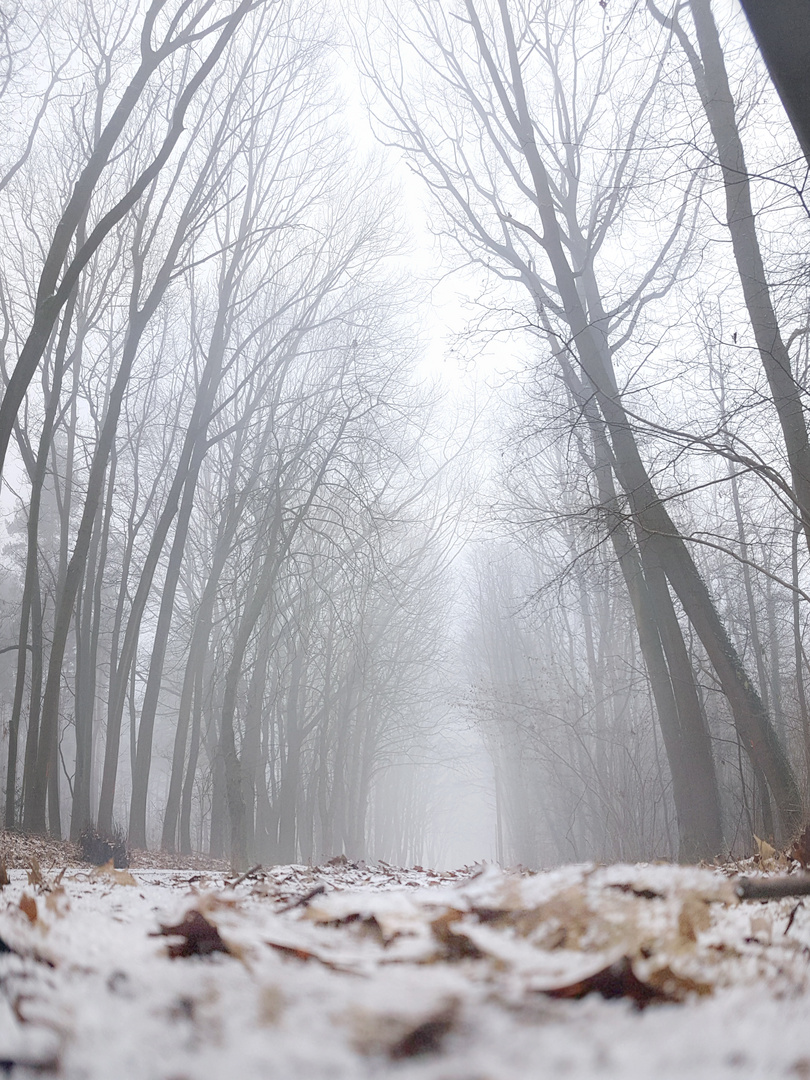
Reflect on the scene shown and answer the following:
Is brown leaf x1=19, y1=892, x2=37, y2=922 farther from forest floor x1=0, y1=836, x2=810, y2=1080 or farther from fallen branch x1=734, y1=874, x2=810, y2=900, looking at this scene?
fallen branch x1=734, y1=874, x2=810, y2=900

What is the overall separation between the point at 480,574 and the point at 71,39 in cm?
2069

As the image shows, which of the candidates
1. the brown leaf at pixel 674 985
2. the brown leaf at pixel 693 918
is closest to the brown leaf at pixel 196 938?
the brown leaf at pixel 674 985

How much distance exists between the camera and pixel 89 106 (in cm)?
922

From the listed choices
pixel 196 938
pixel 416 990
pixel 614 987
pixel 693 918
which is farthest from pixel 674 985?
A: pixel 196 938

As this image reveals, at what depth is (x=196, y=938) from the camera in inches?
35.5

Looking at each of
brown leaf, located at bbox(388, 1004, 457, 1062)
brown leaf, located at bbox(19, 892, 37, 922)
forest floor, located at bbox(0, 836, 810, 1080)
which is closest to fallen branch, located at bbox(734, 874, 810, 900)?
forest floor, located at bbox(0, 836, 810, 1080)

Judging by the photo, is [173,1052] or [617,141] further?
[617,141]

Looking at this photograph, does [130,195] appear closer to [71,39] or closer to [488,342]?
[488,342]

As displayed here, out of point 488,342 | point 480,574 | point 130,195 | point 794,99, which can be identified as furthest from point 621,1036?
point 480,574

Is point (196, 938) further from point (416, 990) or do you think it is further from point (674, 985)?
point (674, 985)

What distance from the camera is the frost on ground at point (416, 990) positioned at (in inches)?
20.6

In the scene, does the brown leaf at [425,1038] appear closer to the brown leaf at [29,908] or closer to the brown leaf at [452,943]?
the brown leaf at [452,943]

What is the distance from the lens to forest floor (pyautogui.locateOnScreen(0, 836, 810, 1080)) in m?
0.52

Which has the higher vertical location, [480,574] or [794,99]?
[480,574]
